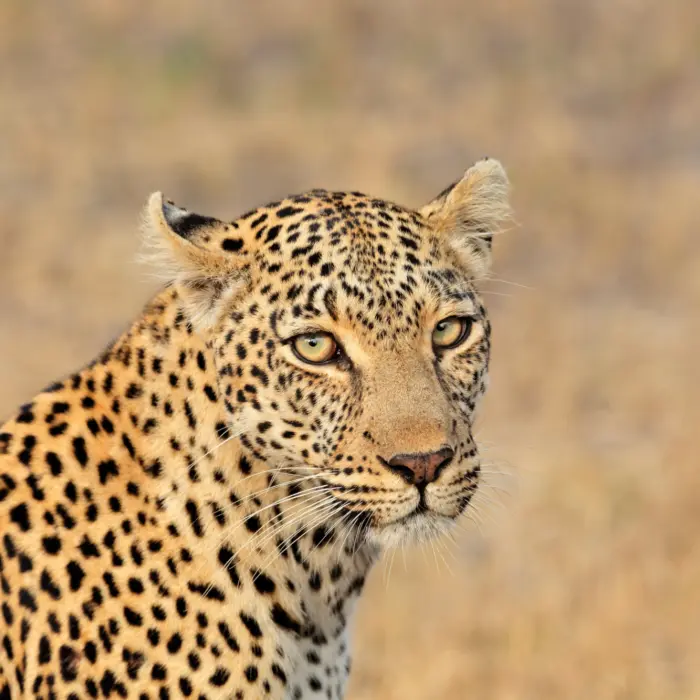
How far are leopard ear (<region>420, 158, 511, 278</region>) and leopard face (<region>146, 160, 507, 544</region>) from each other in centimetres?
32

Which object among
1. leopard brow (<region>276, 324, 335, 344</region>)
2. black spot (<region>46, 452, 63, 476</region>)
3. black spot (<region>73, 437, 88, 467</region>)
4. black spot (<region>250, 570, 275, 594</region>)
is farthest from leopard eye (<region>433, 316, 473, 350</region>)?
black spot (<region>46, 452, 63, 476</region>)

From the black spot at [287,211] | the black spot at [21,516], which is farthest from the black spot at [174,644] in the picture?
the black spot at [287,211]

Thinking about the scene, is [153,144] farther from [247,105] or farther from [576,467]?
[576,467]

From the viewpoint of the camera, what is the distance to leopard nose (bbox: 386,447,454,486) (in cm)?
561

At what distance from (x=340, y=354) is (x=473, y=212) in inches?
37.7

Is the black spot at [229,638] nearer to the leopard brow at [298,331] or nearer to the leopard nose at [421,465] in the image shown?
the leopard nose at [421,465]

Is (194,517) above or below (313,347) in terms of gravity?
below

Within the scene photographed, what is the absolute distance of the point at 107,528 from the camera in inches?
229

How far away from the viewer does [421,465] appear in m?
5.62

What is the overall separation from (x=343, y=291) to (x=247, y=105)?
18.2 m

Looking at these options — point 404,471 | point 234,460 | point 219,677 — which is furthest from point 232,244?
point 219,677

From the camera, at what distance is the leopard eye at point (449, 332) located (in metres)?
6.05

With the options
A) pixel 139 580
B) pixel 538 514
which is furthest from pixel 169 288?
pixel 538 514

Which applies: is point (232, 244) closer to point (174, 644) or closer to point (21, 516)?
point (21, 516)
